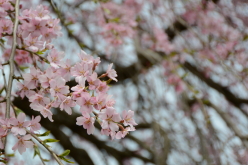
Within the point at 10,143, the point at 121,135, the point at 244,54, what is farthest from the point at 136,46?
the point at 121,135

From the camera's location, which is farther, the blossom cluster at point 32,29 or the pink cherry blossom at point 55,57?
the blossom cluster at point 32,29

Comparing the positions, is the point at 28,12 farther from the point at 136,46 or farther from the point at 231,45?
the point at 231,45

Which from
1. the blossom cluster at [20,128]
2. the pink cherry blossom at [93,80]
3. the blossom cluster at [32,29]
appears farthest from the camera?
the blossom cluster at [32,29]

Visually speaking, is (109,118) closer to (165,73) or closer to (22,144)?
(22,144)

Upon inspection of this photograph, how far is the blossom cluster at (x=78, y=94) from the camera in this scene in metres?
1.10

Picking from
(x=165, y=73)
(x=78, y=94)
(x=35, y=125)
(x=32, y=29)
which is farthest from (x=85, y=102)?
(x=165, y=73)

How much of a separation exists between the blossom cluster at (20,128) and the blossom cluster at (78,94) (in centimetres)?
6

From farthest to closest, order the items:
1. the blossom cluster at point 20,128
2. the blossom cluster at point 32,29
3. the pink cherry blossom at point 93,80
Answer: the blossom cluster at point 32,29
the pink cherry blossom at point 93,80
the blossom cluster at point 20,128

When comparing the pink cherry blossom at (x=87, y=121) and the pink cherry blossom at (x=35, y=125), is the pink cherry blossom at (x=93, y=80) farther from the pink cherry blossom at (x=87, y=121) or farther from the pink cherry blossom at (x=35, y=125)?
the pink cherry blossom at (x=35, y=125)

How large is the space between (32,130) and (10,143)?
3119 mm

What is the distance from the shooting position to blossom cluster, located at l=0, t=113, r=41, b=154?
104 centimetres

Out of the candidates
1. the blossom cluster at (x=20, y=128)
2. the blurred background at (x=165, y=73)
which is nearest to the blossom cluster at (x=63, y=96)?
the blossom cluster at (x=20, y=128)

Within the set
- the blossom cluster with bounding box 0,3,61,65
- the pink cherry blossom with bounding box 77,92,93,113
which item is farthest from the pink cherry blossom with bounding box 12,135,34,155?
the blossom cluster with bounding box 0,3,61,65

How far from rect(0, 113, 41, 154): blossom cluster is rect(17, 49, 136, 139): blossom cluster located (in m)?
0.06
